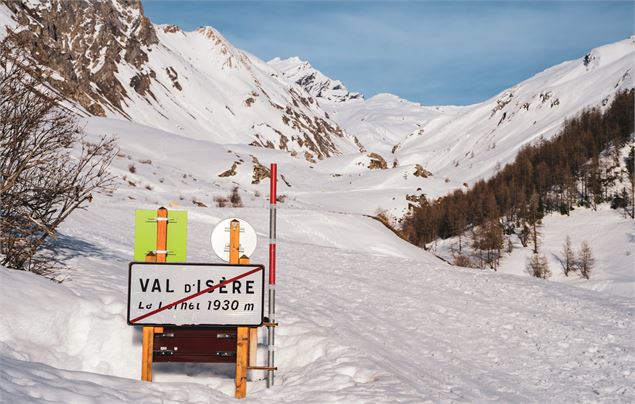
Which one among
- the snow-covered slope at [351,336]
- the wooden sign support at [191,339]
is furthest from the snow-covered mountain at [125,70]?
the wooden sign support at [191,339]

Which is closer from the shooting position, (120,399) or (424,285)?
(120,399)

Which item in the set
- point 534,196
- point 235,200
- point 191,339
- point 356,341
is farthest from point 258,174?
point 534,196

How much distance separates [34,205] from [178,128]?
145 metres

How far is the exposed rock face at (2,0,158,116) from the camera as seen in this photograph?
12356cm

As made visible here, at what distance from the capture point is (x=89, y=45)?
148m

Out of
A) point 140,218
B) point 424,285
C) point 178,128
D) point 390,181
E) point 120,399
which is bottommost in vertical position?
point 120,399

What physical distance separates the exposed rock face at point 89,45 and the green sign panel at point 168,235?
11229 cm

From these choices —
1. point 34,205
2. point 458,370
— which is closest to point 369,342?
point 458,370

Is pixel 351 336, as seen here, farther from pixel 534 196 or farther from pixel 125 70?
pixel 125 70

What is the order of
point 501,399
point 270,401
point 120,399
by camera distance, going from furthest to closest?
1. point 501,399
2. point 270,401
3. point 120,399

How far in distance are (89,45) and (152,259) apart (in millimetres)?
159332

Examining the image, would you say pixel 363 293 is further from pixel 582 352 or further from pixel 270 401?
pixel 270 401

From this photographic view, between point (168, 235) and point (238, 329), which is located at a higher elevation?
point (168, 235)

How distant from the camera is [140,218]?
298 inches
